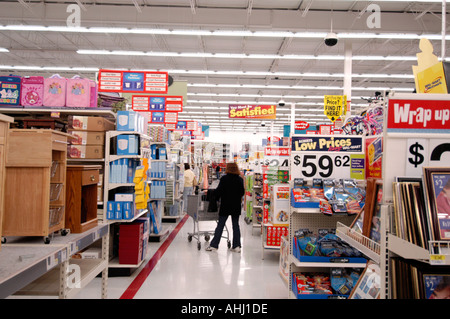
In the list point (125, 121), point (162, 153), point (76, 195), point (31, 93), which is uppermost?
point (31, 93)

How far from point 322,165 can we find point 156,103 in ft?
30.7

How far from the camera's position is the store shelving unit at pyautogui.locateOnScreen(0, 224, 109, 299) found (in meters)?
1.73

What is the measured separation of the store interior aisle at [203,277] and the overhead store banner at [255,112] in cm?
751

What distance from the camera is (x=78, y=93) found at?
4.14 metres

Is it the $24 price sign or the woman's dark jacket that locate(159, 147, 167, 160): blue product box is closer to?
the woman's dark jacket

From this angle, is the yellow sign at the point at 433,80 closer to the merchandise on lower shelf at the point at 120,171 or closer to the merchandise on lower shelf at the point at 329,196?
the merchandise on lower shelf at the point at 329,196

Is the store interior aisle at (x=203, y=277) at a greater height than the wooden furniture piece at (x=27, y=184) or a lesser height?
lesser

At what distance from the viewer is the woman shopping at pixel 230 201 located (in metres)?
6.44

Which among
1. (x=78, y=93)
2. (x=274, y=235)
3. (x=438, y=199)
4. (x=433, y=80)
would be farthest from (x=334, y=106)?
(x=438, y=199)

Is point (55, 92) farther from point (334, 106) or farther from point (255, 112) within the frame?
A: point (255, 112)

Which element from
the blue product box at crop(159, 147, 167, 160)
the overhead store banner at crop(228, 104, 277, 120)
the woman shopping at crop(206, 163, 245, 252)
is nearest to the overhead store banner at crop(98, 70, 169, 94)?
the blue product box at crop(159, 147, 167, 160)

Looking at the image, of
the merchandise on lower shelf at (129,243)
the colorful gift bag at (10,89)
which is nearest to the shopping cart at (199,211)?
the merchandise on lower shelf at (129,243)

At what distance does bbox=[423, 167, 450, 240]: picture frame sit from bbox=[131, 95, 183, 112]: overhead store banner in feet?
36.1

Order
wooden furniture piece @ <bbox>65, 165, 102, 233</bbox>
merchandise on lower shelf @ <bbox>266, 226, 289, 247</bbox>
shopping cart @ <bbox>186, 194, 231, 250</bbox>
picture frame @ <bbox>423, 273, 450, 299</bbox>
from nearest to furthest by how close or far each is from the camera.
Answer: picture frame @ <bbox>423, 273, 450, 299</bbox> → wooden furniture piece @ <bbox>65, 165, 102, 233</bbox> → merchandise on lower shelf @ <bbox>266, 226, 289, 247</bbox> → shopping cart @ <bbox>186, 194, 231, 250</bbox>
